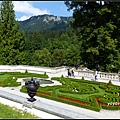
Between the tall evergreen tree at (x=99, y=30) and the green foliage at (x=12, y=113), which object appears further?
the tall evergreen tree at (x=99, y=30)

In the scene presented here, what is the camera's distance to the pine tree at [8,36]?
47.7 meters

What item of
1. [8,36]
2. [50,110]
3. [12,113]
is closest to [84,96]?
[50,110]

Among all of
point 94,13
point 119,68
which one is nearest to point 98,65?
point 119,68

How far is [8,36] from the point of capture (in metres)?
48.5

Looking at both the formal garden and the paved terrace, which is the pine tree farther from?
the paved terrace

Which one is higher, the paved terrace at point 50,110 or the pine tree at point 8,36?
the pine tree at point 8,36

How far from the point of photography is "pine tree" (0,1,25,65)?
156 feet

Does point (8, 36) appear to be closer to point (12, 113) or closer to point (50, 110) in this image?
point (12, 113)

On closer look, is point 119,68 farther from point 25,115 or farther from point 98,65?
point 25,115

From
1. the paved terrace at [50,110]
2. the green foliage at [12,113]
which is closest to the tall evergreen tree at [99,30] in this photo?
the paved terrace at [50,110]

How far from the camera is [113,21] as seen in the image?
3356 centimetres

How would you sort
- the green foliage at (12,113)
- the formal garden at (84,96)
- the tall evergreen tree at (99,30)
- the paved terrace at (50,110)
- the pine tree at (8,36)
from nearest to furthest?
the paved terrace at (50,110)
the green foliage at (12,113)
the formal garden at (84,96)
the tall evergreen tree at (99,30)
the pine tree at (8,36)

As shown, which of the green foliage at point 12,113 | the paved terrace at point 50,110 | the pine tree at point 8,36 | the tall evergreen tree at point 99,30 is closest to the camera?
the paved terrace at point 50,110

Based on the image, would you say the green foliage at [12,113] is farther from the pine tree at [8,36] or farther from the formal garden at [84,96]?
the pine tree at [8,36]
